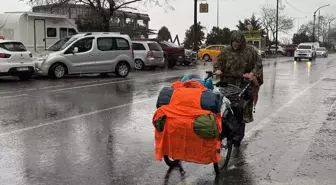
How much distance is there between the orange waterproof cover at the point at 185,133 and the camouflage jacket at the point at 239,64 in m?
1.37

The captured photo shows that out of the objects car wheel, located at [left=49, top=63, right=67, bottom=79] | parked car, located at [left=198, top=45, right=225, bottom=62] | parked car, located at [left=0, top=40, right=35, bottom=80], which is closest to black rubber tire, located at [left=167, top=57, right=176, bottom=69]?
parked car, located at [left=198, top=45, right=225, bottom=62]

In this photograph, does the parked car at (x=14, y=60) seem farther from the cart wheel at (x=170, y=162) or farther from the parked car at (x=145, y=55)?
the cart wheel at (x=170, y=162)

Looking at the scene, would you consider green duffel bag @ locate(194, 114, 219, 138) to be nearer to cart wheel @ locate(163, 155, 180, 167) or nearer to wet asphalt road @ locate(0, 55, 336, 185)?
wet asphalt road @ locate(0, 55, 336, 185)

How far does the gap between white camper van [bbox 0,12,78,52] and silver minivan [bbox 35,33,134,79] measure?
3.93m

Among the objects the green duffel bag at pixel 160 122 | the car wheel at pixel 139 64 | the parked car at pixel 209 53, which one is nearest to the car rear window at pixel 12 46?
the car wheel at pixel 139 64

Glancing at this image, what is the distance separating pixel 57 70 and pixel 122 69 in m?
2.83

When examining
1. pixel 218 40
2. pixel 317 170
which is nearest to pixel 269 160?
pixel 317 170

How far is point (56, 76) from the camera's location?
671 inches

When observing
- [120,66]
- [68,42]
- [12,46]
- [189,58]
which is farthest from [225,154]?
[189,58]

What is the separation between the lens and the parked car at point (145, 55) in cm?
2322

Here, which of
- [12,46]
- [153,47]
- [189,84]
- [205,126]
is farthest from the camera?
[153,47]

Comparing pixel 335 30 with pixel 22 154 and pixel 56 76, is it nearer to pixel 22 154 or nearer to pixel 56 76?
pixel 56 76

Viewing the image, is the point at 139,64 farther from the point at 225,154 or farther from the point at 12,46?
the point at 225,154

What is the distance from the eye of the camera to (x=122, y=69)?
18500mm
